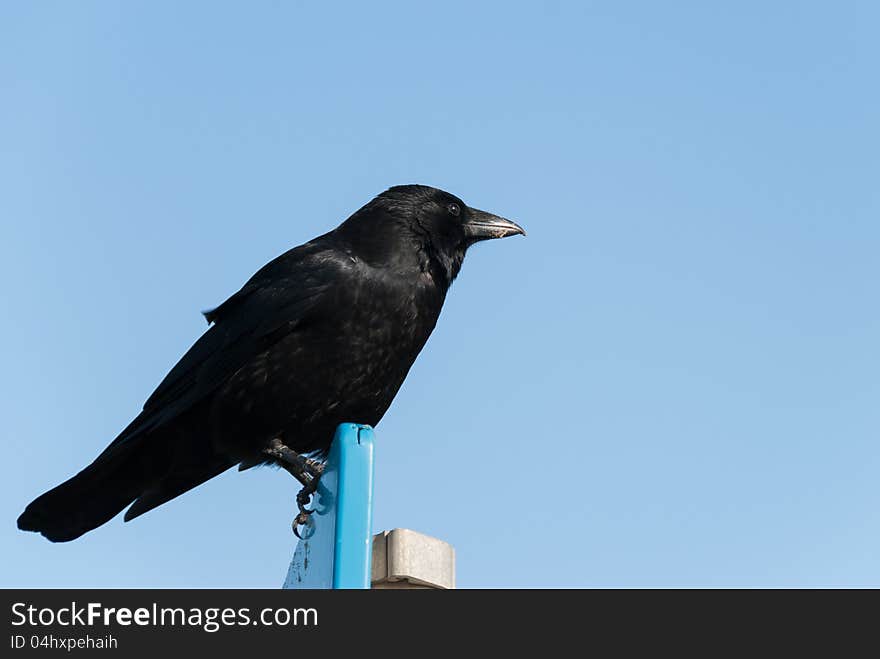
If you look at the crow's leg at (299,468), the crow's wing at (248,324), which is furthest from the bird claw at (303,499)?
the crow's wing at (248,324)

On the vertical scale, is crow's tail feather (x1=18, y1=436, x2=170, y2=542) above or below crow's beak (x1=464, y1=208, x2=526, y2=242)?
below

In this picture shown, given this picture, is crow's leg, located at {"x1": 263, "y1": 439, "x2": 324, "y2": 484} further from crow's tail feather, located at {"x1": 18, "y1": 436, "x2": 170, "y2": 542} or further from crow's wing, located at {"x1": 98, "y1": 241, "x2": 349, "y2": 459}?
crow's tail feather, located at {"x1": 18, "y1": 436, "x2": 170, "y2": 542}

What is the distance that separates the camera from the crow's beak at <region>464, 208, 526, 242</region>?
6.34m

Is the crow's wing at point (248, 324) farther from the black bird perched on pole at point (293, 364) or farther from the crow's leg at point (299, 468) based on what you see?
the crow's leg at point (299, 468)

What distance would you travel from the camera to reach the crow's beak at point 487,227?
6.34 m

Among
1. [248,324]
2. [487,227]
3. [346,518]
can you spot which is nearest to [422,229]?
[487,227]

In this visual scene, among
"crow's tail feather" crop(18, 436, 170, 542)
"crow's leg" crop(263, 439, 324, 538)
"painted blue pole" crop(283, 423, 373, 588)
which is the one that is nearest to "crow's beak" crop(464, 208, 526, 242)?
"crow's leg" crop(263, 439, 324, 538)

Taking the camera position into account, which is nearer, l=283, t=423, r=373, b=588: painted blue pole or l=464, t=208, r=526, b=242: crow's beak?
l=283, t=423, r=373, b=588: painted blue pole

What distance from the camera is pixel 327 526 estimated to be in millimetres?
3188

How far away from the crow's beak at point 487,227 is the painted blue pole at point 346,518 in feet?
10.2

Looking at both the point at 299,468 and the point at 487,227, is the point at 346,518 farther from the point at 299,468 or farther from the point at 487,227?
the point at 487,227
